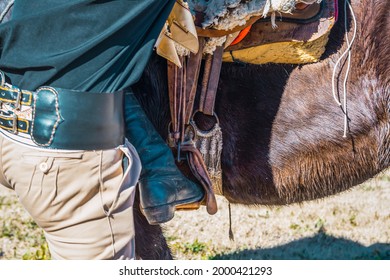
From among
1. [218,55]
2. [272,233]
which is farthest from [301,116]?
[272,233]

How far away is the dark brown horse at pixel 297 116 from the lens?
2.84 metres

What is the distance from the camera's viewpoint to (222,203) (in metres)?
5.34

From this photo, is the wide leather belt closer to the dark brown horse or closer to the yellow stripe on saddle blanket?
the dark brown horse

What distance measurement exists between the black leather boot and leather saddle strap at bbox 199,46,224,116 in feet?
1.13

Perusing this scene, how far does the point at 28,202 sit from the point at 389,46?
167cm

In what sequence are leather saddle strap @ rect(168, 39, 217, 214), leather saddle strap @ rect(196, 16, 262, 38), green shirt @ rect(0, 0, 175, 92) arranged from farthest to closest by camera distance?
leather saddle strap @ rect(168, 39, 217, 214) < leather saddle strap @ rect(196, 16, 262, 38) < green shirt @ rect(0, 0, 175, 92)

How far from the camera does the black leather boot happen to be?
2.40 meters

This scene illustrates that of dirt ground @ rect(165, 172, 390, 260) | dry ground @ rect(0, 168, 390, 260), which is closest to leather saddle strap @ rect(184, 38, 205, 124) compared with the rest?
dry ground @ rect(0, 168, 390, 260)

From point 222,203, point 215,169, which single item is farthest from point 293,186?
point 222,203

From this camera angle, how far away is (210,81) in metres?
2.72

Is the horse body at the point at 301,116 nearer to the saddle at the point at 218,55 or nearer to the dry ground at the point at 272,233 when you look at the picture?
the saddle at the point at 218,55

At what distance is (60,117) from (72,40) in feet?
0.73

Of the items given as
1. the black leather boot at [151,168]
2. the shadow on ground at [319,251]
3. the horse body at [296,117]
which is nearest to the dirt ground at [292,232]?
the shadow on ground at [319,251]
